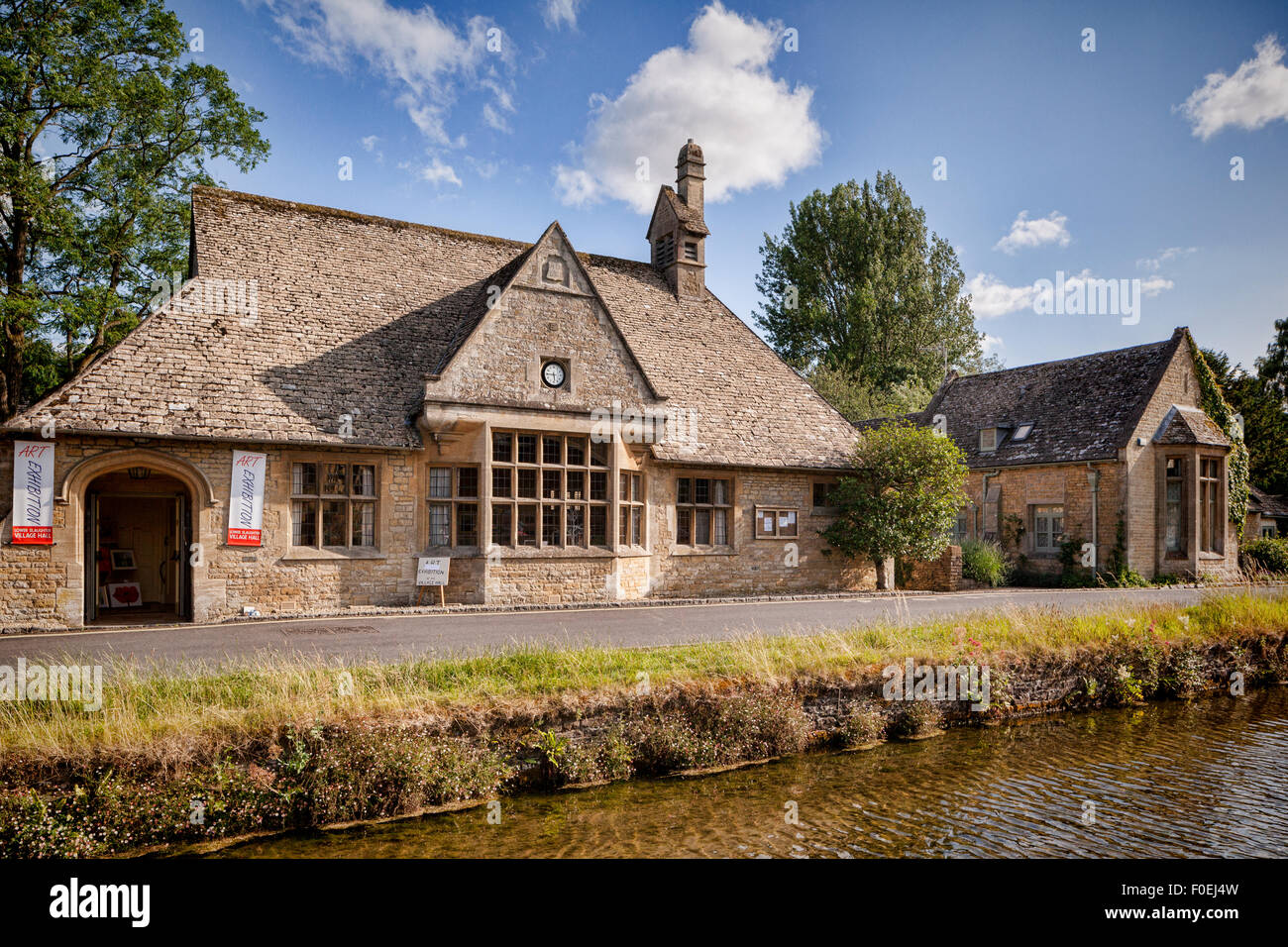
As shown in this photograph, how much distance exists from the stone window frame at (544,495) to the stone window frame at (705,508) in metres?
2.33

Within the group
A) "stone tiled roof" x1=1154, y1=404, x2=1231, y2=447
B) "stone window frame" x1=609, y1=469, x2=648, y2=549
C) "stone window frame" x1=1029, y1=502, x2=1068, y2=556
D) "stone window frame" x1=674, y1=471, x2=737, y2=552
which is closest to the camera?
"stone window frame" x1=609, y1=469, x2=648, y2=549

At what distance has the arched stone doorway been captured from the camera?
15641mm

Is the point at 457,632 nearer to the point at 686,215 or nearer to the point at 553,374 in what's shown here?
the point at 553,374

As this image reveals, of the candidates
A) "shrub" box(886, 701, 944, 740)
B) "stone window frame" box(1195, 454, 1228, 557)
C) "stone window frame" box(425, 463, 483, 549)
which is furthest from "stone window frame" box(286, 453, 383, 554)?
"stone window frame" box(1195, 454, 1228, 557)

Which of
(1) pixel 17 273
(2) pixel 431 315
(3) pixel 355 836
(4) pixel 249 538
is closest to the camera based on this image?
(3) pixel 355 836

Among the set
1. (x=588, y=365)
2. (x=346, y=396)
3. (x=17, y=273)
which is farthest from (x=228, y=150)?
(x=588, y=365)

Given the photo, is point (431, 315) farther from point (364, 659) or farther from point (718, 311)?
point (364, 659)

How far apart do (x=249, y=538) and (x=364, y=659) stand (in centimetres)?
704

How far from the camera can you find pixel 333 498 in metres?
16.7

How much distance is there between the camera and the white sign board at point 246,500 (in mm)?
15586

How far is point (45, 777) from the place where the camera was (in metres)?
6.95

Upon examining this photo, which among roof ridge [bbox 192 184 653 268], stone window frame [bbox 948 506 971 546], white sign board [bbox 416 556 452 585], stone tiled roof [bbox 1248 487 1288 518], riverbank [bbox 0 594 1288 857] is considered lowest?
riverbank [bbox 0 594 1288 857]

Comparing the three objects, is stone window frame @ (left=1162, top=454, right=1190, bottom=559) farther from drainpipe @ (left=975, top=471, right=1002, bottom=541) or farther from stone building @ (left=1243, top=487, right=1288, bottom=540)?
stone building @ (left=1243, top=487, right=1288, bottom=540)

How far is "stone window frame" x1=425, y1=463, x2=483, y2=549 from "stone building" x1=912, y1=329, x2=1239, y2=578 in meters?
19.6
